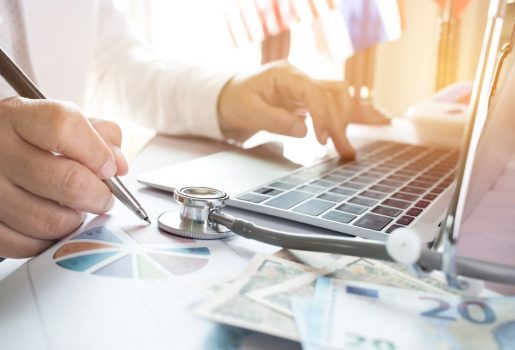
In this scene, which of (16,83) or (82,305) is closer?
(82,305)

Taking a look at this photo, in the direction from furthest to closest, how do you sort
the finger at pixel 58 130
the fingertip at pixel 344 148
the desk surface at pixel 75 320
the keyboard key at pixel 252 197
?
the fingertip at pixel 344 148
the keyboard key at pixel 252 197
the finger at pixel 58 130
the desk surface at pixel 75 320

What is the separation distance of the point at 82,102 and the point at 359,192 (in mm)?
634

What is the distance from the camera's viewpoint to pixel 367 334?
27cm

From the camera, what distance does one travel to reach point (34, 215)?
16.2 inches

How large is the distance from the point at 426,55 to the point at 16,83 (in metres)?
2.38

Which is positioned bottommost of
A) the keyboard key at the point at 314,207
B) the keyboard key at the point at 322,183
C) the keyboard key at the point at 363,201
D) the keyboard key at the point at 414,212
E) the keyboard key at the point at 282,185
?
the keyboard key at the point at 322,183

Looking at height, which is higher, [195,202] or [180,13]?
[180,13]

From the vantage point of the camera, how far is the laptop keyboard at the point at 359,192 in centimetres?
47

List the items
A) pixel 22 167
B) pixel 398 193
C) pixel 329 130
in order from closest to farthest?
pixel 22 167 < pixel 398 193 < pixel 329 130

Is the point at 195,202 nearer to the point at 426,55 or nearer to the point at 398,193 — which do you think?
the point at 398,193

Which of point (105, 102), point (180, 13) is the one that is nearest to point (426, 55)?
point (180, 13)

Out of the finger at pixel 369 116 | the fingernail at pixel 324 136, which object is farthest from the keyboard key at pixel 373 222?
the finger at pixel 369 116

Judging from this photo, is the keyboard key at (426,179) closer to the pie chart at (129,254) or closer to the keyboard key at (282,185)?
the keyboard key at (282,185)

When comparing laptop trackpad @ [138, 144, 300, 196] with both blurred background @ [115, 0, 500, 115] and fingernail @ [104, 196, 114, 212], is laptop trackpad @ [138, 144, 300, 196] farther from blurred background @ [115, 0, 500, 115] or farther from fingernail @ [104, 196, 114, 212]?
blurred background @ [115, 0, 500, 115]
